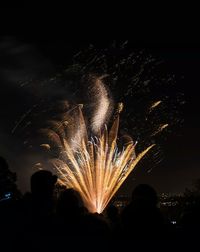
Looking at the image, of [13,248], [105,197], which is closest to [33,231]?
[13,248]

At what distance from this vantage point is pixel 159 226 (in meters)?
5.38

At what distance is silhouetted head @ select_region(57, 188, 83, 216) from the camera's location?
5988mm

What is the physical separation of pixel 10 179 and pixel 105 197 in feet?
37.3

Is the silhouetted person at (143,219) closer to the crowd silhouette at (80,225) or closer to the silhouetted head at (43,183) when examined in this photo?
the crowd silhouette at (80,225)

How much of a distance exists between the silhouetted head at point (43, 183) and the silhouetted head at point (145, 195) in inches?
35.5

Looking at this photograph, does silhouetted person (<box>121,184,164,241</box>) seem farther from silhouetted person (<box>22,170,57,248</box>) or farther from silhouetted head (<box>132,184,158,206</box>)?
silhouetted person (<box>22,170,57,248</box>)

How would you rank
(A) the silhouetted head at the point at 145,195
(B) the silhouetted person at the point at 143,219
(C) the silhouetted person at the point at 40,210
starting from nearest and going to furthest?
1. (C) the silhouetted person at the point at 40,210
2. (B) the silhouetted person at the point at 143,219
3. (A) the silhouetted head at the point at 145,195

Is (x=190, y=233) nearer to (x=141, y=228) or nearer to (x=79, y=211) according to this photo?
(x=141, y=228)

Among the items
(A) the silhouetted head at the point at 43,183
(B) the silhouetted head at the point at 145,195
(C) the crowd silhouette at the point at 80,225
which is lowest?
(C) the crowd silhouette at the point at 80,225

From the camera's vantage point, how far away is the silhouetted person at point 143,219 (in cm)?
535

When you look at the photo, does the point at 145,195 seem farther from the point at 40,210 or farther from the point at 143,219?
the point at 40,210

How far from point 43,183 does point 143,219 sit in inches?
44.1

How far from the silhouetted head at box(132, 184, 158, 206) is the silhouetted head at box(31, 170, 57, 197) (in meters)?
0.90

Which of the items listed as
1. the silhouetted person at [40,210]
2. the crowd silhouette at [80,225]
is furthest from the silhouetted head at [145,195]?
the silhouetted person at [40,210]
